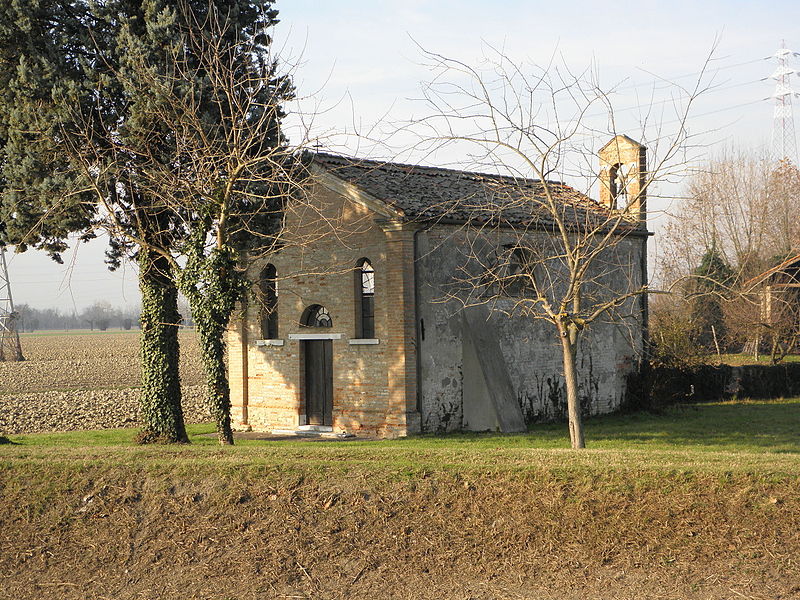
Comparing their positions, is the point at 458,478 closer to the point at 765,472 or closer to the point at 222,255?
the point at 765,472

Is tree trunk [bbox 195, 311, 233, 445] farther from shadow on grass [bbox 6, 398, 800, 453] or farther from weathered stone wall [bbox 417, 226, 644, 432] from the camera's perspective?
weathered stone wall [bbox 417, 226, 644, 432]

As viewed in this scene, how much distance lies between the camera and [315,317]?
63.3ft

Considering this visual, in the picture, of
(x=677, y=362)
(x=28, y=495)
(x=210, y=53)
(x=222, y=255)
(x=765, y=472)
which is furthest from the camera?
(x=677, y=362)

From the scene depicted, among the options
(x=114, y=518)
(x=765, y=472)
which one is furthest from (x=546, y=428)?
(x=114, y=518)

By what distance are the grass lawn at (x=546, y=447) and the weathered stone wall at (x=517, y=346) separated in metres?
0.73

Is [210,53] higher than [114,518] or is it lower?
higher

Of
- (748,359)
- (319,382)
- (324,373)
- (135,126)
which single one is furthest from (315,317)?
(748,359)

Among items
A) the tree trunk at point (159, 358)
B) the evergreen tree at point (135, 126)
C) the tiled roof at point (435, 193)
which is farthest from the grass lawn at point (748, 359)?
the evergreen tree at point (135, 126)

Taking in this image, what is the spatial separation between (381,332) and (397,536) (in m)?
9.92

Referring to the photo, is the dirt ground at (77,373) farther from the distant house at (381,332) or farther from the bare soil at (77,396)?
the distant house at (381,332)

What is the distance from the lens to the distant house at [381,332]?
692 inches

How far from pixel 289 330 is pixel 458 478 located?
36.2 feet

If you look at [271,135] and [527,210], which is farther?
[527,210]

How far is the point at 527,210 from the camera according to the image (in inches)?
816
